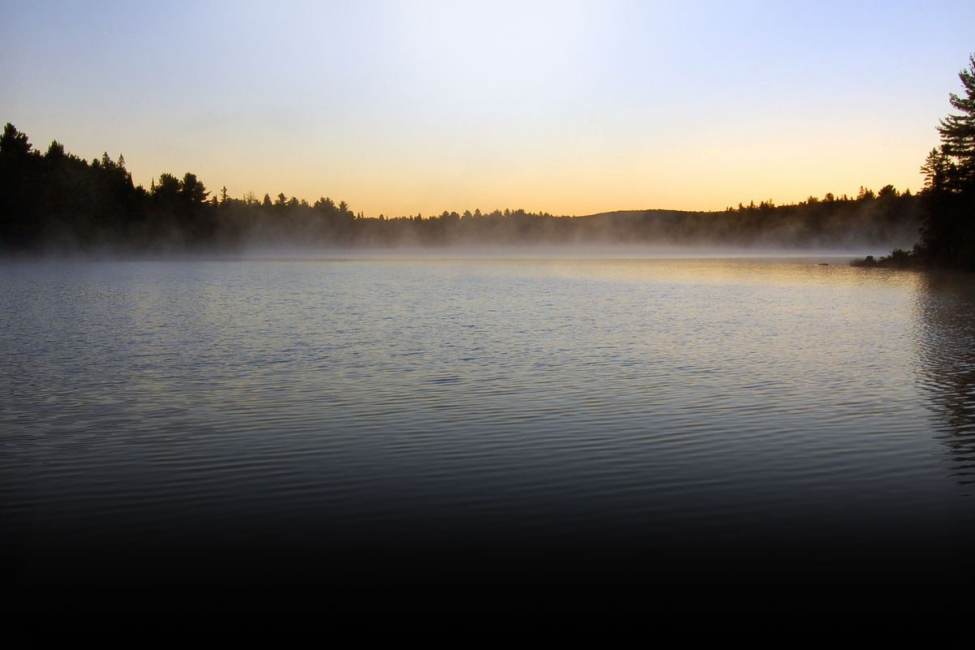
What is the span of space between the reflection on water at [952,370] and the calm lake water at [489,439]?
13 centimetres

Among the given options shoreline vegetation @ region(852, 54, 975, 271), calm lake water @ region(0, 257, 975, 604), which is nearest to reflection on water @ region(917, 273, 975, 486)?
calm lake water @ region(0, 257, 975, 604)

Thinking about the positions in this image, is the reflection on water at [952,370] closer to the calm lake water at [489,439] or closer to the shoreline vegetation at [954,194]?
A: the calm lake water at [489,439]

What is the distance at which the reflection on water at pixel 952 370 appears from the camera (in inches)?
599

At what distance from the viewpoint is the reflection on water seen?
1523 centimetres

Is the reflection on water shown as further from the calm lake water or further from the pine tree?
the pine tree

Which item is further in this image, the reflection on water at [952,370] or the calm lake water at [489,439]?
the reflection on water at [952,370]

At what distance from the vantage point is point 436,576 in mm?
9320

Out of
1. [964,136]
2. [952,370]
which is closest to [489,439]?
[952,370]

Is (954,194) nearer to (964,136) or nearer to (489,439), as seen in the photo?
(964,136)

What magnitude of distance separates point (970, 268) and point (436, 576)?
90648 millimetres

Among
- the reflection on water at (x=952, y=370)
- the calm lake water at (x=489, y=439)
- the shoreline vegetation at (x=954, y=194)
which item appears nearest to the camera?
the calm lake water at (x=489, y=439)

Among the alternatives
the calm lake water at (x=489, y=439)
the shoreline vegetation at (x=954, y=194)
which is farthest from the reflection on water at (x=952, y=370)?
the shoreline vegetation at (x=954, y=194)

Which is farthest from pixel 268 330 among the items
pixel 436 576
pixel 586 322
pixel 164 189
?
pixel 164 189

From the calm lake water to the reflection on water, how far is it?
0.42 ft
